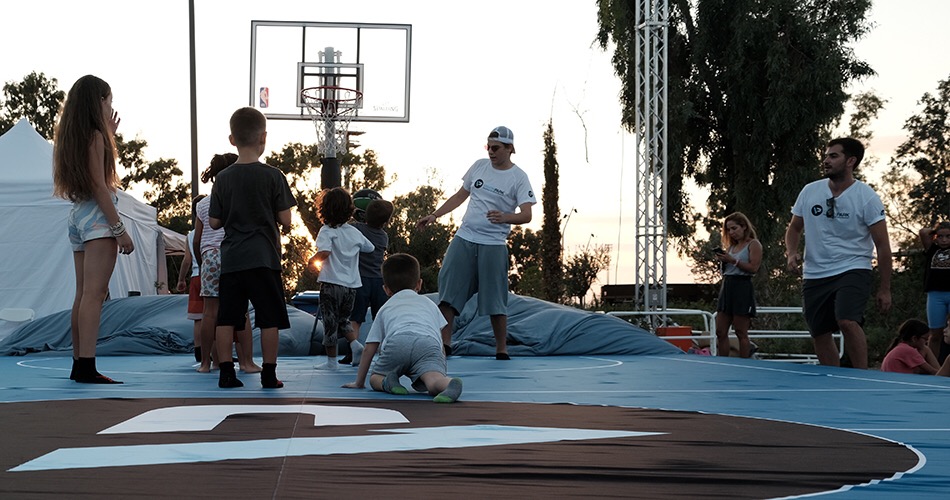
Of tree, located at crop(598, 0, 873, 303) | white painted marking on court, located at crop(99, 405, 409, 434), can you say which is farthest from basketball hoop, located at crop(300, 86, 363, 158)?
white painted marking on court, located at crop(99, 405, 409, 434)

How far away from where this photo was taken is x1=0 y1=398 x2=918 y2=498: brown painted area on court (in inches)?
90.4

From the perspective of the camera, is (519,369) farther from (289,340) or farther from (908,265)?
(908,265)

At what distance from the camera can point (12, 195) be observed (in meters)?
14.1

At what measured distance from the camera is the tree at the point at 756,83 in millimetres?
21344

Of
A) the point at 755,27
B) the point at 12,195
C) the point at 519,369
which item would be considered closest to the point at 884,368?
the point at 519,369

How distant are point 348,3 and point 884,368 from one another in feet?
53.3

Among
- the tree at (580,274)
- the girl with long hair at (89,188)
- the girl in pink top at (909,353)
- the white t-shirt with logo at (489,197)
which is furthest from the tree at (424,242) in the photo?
the girl with long hair at (89,188)

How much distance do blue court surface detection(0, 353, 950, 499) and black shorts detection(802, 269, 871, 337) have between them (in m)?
0.65

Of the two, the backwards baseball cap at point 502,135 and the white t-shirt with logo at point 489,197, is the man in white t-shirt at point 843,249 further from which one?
the backwards baseball cap at point 502,135

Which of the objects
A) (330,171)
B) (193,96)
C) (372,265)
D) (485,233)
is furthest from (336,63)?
(485,233)

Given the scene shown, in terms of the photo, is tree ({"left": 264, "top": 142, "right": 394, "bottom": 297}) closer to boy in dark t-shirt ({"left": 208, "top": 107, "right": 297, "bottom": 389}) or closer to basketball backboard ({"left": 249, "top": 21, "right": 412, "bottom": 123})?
basketball backboard ({"left": 249, "top": 21, "right": 412, "bottom": 123})

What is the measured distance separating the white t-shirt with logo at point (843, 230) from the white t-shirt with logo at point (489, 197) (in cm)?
196

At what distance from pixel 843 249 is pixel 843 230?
0.11 metres

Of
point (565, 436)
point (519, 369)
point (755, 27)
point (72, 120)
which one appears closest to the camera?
point (565, 436)
